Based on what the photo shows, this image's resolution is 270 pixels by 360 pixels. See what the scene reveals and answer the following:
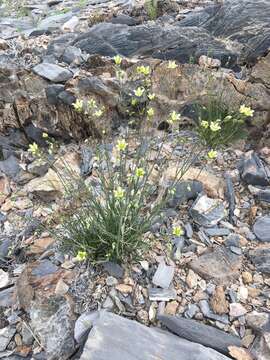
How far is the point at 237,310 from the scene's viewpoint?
303 cm

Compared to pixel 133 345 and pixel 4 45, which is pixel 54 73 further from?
pixel 133 345

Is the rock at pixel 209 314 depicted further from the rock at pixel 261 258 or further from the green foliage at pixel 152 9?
the green foliage at pixel 152 9

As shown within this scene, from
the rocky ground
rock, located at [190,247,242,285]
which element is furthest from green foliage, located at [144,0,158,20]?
rock, located at [190,247,242,285]

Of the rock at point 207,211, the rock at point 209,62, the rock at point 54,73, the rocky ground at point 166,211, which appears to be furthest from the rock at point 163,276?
the rock at point 54,73

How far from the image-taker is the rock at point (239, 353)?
8.95 ft

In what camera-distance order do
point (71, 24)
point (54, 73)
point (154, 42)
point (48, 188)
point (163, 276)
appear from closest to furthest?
point (163, 276) < point (48, 188) < point (54, 73) < point (154, 42) < point (71, 24)

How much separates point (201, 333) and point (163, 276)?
0.55 metres

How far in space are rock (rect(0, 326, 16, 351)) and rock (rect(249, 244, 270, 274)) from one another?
194 cm

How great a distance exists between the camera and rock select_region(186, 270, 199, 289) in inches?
127

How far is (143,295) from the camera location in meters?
3.16

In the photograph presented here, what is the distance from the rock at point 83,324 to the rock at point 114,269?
1.12 feet

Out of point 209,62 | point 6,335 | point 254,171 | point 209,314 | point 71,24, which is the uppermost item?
point 209,62

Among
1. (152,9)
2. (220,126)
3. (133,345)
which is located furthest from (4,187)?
(152,9)

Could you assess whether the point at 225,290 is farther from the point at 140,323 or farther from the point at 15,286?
the point at 15,286
